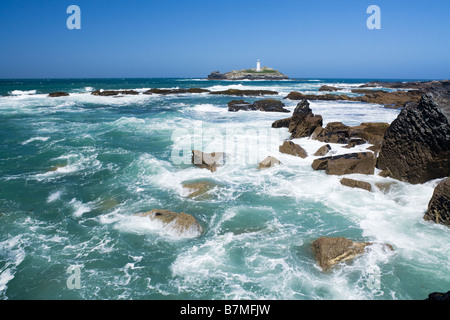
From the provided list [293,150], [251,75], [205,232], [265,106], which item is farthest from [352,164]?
[251,75]

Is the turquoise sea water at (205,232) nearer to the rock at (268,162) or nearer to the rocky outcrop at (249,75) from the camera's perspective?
the rock at (268,162)

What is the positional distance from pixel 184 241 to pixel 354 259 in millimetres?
3731

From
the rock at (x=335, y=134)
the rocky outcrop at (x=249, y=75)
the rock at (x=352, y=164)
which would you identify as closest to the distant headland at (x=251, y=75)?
the rocky outcrop at (x=249, y=75)

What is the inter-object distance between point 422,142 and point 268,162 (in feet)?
17.6

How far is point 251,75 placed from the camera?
134 meters

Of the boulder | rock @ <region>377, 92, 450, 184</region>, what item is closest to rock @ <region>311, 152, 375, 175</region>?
rock @ <region>377, 92, 450, 184</region>

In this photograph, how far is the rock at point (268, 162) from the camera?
463 inches

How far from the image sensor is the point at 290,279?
532cm

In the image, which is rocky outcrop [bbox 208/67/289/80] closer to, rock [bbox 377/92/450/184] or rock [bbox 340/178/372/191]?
rock [bbox 377/92/450/184]

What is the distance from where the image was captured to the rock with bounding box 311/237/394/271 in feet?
18.5

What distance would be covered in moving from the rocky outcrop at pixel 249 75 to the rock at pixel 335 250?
441ft

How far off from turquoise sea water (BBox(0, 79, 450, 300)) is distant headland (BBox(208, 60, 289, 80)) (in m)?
128
